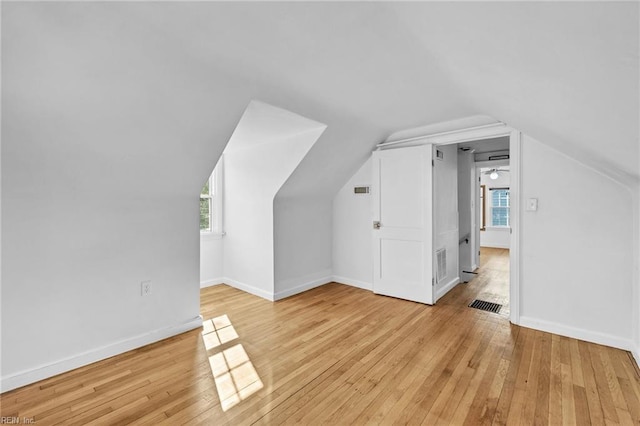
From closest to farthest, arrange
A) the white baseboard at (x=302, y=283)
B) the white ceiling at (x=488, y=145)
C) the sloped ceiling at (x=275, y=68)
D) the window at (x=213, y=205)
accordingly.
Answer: the sloped ceiling at (x=275, y=68) → the white baseboard at (x=302, y=283) → the white ceiling at (x=488, y=145) → the window at (x=213, y=205)

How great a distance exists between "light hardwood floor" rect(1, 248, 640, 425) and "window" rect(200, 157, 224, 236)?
1.87m

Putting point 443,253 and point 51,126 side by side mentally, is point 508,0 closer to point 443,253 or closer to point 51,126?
point 51,126

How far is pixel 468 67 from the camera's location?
157cm

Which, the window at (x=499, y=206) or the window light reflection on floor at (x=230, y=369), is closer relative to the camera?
the window light reflection on floor at (x=230, y=369)

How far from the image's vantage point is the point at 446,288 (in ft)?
13.3

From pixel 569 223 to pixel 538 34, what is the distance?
2645 millimetres

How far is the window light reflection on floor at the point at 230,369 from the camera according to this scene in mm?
1947

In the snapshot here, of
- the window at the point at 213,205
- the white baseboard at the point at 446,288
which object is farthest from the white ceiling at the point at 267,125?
the white baseboard at the point at 446,288

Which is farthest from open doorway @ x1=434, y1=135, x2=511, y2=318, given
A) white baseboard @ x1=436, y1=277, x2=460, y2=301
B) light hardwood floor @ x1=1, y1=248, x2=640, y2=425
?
light hardwood floor @ x1=1, y1=248, x2=640, y2=425

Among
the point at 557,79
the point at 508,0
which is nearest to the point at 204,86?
the point at 508,0

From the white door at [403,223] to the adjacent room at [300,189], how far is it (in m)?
0.03

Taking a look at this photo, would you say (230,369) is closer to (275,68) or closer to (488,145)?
(275,68)

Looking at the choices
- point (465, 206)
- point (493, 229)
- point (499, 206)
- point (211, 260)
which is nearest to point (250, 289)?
point (211, 260)

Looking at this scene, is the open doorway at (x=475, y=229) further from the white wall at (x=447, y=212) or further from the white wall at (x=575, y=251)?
the white wall at (x=575, y=251)
